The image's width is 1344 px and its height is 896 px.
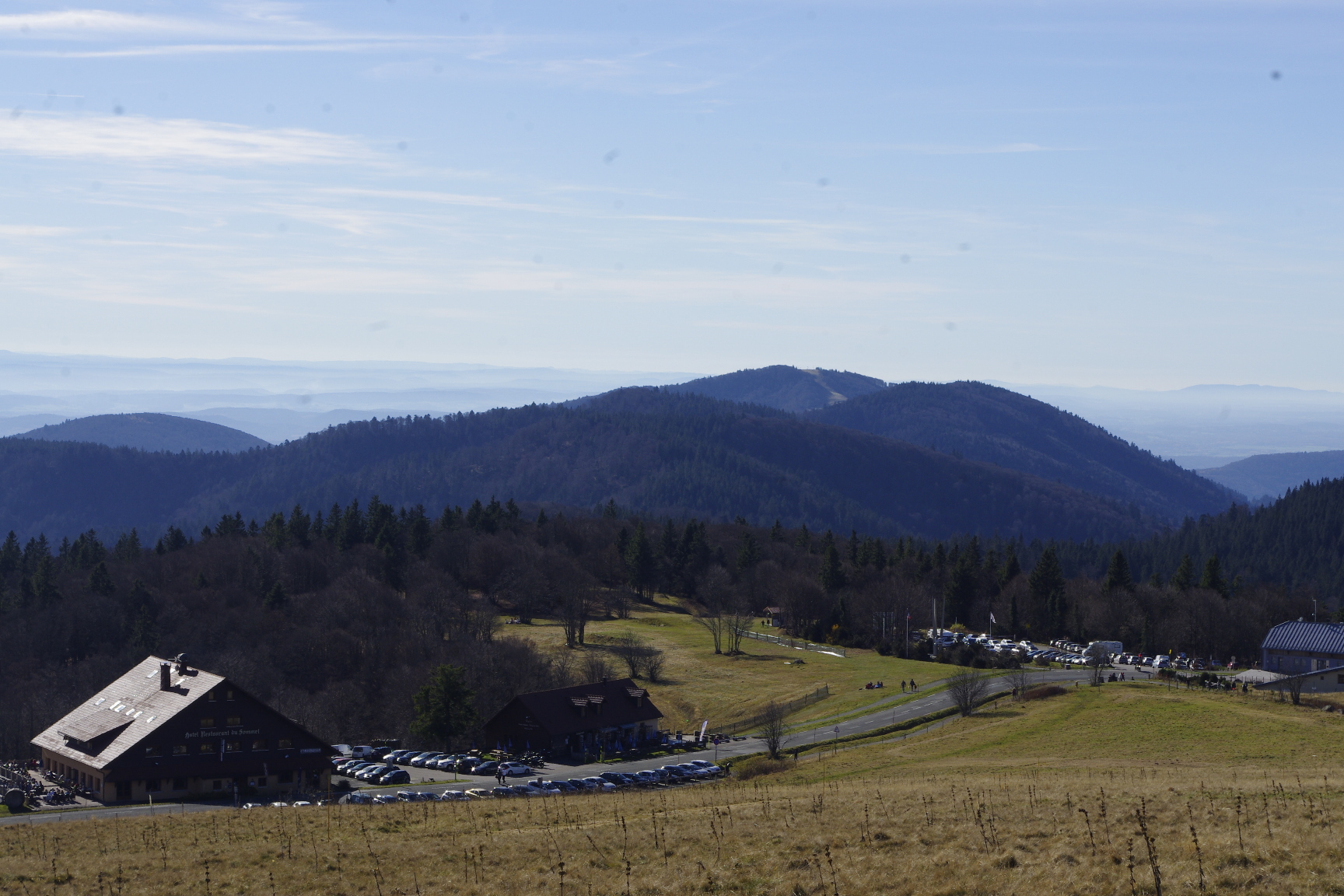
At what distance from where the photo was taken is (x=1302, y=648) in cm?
10056

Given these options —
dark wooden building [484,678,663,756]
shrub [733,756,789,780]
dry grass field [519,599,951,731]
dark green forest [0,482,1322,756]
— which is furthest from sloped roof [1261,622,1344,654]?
shrub [733,756,789,780]

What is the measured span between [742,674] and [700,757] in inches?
1271

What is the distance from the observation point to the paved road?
48062 millimetres

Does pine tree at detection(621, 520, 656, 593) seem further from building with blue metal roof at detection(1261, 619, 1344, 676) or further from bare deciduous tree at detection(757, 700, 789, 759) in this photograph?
bare deciduous tree at detection(757, 700, 789, 759)

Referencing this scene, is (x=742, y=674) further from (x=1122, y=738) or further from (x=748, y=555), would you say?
(x=748, y=555)

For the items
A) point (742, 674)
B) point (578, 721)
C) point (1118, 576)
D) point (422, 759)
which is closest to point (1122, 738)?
point (578, 721)

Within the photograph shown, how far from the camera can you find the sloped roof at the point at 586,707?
73000 millimetres

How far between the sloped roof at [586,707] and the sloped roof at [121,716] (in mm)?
20276

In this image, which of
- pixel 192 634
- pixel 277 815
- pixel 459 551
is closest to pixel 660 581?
pixel 459 551

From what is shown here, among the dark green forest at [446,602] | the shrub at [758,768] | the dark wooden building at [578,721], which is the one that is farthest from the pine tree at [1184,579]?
the shrub at [758,768]

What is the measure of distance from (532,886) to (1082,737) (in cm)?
4232

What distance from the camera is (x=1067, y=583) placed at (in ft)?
487

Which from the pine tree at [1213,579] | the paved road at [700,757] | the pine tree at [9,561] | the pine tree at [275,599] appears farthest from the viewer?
the pine tree at [9,561]

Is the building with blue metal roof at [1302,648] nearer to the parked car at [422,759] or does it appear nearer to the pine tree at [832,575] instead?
the pine tree at [832,575]
